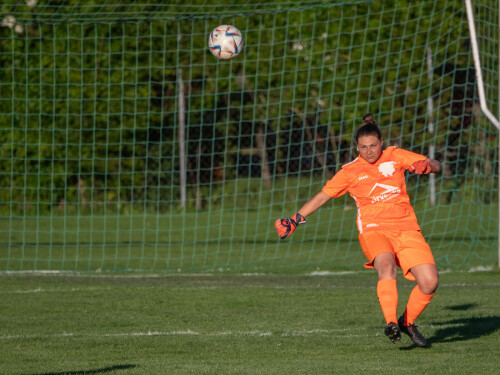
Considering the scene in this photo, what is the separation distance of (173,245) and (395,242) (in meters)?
8.79

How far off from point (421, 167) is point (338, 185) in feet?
2.21

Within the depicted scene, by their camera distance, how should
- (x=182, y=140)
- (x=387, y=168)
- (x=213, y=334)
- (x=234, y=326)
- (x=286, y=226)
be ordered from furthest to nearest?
(x=182, y=140) < (x=234, y=326) < (x=213, y=334) < (x=387, y=168) < (x=286, y=226)

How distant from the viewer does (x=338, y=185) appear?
611 centimetres

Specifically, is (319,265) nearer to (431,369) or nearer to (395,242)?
(395,242)

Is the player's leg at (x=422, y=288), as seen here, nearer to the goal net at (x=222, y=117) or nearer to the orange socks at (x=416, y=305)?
the orange socks at (x=416, y=305)

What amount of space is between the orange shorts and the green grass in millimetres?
598

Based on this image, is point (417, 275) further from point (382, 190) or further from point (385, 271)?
point (382, 190)

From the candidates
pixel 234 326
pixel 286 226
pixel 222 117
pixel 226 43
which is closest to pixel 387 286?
pixel 286 226

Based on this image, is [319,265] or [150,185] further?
[150,185]

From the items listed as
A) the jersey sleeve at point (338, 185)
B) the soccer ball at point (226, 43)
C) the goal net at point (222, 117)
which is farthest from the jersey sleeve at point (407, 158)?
the goal net at point (222, 117)

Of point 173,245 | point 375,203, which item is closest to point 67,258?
point 173,245

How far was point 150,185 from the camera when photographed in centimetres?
1783

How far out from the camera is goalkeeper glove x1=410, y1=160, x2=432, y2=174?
5663 mm

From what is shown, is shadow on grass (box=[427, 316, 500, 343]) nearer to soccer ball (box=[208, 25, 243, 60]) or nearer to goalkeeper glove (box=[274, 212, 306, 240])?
goalkeeper glove (box=[274, 212, 306, 240])
